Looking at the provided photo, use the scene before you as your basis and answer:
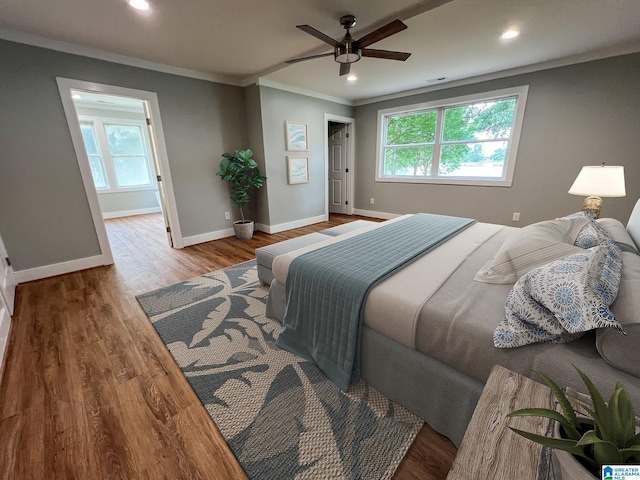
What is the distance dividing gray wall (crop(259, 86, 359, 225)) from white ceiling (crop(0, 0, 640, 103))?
26.8 inches

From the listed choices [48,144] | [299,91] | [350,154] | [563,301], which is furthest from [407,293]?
[350,154]

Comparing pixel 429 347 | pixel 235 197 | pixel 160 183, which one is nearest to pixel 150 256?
pixel 160 183

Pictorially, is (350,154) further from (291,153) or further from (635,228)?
(635,228)

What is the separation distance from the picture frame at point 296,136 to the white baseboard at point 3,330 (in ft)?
12.3

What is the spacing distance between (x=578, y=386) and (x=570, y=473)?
520 millimetres

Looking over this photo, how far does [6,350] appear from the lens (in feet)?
5.90

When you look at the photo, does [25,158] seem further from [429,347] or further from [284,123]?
[429,347]

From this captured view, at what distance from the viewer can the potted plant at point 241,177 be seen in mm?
3980

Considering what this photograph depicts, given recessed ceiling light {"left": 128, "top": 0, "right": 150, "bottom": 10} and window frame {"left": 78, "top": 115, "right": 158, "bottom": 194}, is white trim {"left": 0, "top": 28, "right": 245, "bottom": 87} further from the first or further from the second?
window frame {"left": 78, "top": 115, "right": 158, "bottom": 194}

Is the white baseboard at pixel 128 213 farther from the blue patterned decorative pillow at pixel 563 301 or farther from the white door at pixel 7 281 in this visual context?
the blue patterned decorative pillow at pixel 563 301

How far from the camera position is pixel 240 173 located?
4059mm

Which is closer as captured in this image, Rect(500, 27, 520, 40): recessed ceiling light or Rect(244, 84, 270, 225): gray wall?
Rect(500, 27, 520, 40): recessed ceiling light

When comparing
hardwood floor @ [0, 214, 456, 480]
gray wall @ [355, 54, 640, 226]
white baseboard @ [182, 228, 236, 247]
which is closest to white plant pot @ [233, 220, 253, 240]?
white baseboard @ [182, 228, 236, 247]

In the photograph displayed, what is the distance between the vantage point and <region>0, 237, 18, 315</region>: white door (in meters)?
2.17
